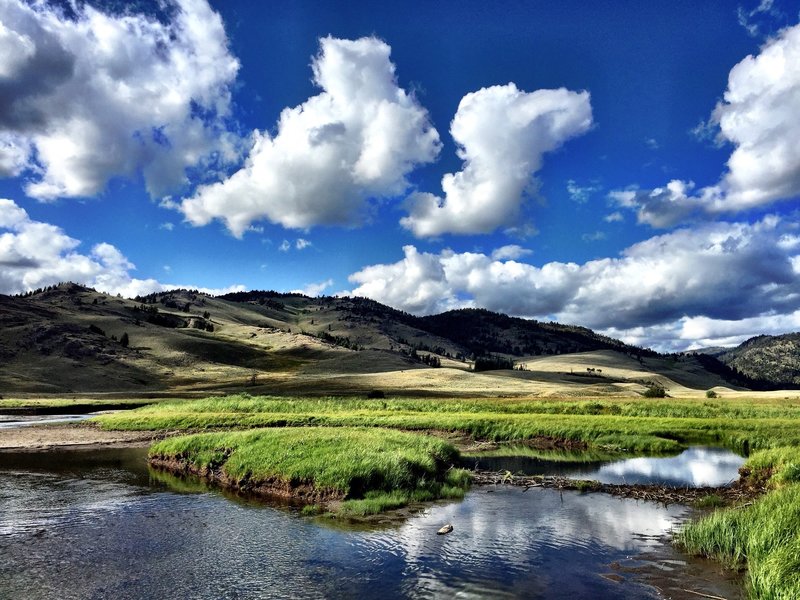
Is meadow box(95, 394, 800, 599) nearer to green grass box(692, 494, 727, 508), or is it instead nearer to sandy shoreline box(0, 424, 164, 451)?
green grass box(692, 494, 727, 508)

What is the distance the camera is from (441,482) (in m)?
30.9

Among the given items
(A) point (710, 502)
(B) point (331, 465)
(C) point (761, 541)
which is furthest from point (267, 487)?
(C) point (761, 541)

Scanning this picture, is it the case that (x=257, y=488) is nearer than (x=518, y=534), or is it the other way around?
(x=518, y=534)

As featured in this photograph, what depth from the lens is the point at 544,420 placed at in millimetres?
59656

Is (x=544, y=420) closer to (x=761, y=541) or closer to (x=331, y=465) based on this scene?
(x=331, y=465)

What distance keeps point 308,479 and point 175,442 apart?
17078 millimetres

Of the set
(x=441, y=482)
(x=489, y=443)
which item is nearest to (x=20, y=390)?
(x=489, y=443)

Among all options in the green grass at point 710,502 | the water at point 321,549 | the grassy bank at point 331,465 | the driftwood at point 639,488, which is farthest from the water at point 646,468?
the water at point 321,549

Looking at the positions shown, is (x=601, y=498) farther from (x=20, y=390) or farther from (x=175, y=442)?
(x=20, y=390)

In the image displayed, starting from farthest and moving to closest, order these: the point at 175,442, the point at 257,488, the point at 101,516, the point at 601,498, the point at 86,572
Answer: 1. the point at 175,442
2. the point at 257,488
3. the point at 601,498
4. the point at 101,516
5. the point at 86,572

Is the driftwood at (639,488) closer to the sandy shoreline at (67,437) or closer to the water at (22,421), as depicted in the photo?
the sandy shoreline at (67,437)

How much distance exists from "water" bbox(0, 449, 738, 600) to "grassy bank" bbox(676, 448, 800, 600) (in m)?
1.08

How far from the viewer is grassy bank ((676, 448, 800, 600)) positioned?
1379 centimetres

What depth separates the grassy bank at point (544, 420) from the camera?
50.3m
